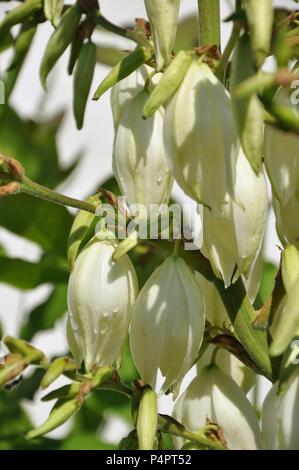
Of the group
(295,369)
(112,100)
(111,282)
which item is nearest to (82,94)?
(112,100)

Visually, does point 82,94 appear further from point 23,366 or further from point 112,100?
point 23,366

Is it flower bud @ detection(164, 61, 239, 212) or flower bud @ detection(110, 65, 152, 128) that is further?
flower bud @ detection(110, 65, 152, 128)

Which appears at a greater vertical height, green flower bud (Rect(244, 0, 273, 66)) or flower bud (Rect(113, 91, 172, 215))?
green flower bud (Rect(244, 0, 273, 66))

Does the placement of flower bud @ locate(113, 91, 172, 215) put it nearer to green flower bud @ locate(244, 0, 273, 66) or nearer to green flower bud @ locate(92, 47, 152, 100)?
green flower bud @ locate(92, 47, 152, 100)

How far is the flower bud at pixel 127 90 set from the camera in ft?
2.35

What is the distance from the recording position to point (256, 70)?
1.74 feet

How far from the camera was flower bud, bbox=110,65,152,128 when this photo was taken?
0.72 metres

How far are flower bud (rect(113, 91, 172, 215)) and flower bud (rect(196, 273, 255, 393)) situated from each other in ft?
0.23

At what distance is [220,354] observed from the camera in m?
0.76

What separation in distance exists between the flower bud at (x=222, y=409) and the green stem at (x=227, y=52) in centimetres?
21

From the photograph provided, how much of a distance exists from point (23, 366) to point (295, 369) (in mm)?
149

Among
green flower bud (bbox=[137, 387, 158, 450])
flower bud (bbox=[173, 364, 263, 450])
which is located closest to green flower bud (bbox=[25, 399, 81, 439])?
green flower bud (bbox=[137, 387, 158, 450])

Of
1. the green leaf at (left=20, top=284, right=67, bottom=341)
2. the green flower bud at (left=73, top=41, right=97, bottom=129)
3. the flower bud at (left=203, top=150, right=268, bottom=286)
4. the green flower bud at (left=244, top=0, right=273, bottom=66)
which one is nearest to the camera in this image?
the green flower bud at (left=244, top=0, right=273, bottom=66)

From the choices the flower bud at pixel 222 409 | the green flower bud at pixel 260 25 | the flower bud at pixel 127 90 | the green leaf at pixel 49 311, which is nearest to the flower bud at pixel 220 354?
the flower bud at pixel 222 409
